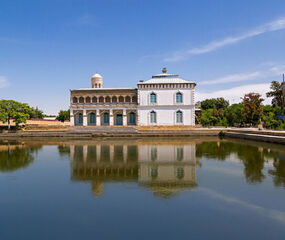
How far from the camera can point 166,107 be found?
3662 centimetres

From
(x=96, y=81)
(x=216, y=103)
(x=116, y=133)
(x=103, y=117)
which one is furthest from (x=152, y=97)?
(x=216, y=103)

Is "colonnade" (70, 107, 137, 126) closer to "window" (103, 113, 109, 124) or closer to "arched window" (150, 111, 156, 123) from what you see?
"window" (103, 113, 109, 124)

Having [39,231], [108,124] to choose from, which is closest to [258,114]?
[108,124]

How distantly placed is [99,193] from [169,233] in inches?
130

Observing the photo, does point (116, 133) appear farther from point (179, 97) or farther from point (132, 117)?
point (179, 97)

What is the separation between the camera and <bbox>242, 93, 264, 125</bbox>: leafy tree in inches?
1362

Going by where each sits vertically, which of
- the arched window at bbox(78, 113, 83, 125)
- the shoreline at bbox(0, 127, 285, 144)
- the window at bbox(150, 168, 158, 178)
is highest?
the arched window at bbox(78, 113, 83, 125)

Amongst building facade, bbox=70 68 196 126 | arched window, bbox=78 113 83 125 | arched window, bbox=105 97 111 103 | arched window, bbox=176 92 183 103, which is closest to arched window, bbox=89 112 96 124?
building facade, bbox=70 68 196 126

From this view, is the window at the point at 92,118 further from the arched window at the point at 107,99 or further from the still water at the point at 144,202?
the still water at the point at 144,202

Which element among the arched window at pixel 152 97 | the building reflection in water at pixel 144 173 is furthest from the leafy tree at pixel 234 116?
the building reflection in water at pixel 144 173

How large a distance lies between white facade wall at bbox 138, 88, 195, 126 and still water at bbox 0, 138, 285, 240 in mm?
25642

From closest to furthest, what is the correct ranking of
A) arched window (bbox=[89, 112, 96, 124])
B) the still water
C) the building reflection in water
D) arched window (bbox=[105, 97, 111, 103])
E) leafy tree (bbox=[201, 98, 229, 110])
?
1. the still water
2. the building reflection in water
3. arched window (bbox=[89, 112, 96, 124])
4. arched window (bbox=[105, 97, 111, 103])
5. leafy tree (bbox=[201, 98, 229, 110])

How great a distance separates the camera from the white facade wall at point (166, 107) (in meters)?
36.2

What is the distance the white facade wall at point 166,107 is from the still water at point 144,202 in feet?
84.1
